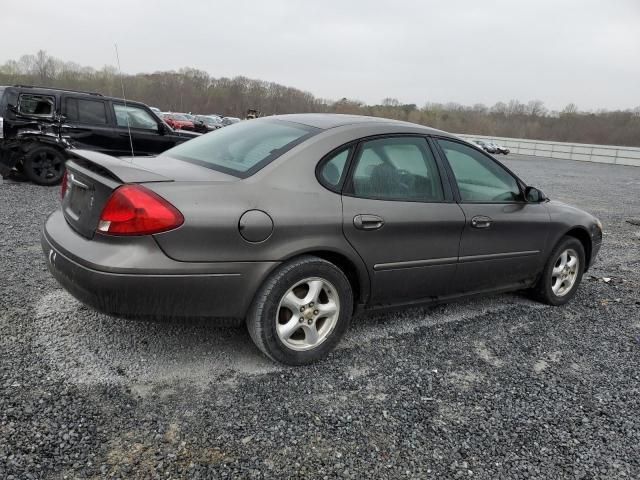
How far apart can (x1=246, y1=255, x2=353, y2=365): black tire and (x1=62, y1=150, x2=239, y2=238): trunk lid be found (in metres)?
0.63

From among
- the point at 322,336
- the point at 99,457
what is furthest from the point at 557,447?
the point at 99,457

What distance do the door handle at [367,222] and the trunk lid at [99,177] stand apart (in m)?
0.78

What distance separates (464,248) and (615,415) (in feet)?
4.57

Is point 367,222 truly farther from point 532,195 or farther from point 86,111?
point 86,111

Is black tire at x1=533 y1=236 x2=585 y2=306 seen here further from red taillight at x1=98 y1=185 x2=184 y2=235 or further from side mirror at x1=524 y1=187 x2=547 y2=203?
red taillight at x1=98 y1=185 x2=184 y2=235

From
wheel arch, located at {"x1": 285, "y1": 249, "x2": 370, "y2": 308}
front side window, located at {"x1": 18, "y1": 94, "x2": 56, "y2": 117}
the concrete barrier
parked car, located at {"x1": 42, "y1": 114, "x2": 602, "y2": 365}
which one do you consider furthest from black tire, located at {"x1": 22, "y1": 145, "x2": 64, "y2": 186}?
the concrete barrier

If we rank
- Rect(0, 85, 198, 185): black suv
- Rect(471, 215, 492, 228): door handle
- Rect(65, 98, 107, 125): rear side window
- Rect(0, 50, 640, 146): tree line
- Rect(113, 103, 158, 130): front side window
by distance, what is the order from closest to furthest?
Rect(471, 215, 492, 228): door handle
Rect(0, 85, 198, 185): black suv
Rect(65, 98, 107, 125): rear side window
Rect(113, 103, 158, 130): front side window
Rect(0, 50, 640, 146): tree line

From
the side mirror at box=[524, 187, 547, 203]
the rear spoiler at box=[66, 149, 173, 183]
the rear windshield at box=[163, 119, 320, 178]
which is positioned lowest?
the side mirror at box=[524, 187, 547, 203]

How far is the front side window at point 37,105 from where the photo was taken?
8.59 meters

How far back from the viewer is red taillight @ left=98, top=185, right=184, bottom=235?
257cm

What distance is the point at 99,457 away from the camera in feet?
7.14

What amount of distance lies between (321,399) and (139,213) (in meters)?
1.37

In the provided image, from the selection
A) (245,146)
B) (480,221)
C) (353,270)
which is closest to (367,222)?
(353,270)

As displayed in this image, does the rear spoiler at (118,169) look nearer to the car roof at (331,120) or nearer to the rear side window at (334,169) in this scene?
the rear side window at (334,169)
